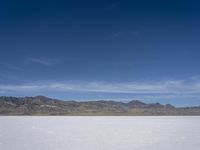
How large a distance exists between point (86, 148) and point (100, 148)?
4.12 ft

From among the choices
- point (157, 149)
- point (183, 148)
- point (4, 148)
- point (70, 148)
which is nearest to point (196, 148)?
point (183, 148)

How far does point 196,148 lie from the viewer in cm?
2695

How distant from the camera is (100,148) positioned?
89.9ft

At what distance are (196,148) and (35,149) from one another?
1403cm

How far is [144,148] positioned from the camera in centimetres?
2742

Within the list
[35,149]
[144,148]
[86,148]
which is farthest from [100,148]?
[35,149]

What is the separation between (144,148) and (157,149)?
132 cm

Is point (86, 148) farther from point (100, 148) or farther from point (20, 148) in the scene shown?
point (20, 148)

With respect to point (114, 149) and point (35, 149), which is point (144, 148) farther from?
point (35, 149)

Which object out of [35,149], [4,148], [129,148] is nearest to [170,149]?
[129,148]

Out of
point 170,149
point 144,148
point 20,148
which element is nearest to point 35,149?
A: point 20,148

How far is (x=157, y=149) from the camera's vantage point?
26.6 meters

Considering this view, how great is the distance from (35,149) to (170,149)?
11.6 metres

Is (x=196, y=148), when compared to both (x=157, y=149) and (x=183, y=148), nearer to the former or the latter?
(x=183, y=148)
